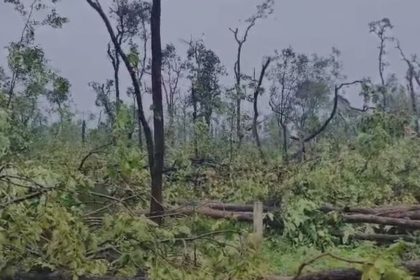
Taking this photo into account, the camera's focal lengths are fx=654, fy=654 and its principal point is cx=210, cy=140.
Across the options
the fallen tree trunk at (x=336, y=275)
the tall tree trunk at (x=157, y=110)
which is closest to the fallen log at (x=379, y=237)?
the tall tree trunk at (x=157, y=110)

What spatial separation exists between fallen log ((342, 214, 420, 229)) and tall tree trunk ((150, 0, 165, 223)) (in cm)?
270

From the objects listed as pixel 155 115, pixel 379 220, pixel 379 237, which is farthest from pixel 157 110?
pixel 379 237

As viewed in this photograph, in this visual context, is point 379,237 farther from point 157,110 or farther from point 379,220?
point 157,110

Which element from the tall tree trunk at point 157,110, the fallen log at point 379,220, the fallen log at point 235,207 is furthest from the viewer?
the fallen log at point 235,207

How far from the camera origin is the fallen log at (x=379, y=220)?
338 inches

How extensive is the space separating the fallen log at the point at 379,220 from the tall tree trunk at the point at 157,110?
8.86 ft

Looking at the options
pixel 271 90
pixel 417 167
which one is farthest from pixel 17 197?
pixel 271 90

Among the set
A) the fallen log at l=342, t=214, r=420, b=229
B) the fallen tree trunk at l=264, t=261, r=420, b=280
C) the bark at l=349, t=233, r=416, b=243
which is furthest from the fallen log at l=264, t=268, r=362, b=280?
the bark at l=349, t=233, r=416, b=243

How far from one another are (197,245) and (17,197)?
125 cm

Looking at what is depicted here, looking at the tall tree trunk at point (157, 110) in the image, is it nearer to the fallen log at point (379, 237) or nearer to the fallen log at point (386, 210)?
the fallen log at point (386, 210)

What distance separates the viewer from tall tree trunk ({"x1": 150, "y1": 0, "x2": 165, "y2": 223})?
8.25 metres

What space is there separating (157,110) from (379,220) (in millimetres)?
3310

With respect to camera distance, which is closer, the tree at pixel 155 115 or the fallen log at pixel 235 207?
the tree at pixel 155 115

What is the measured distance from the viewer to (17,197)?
4.01 meters
